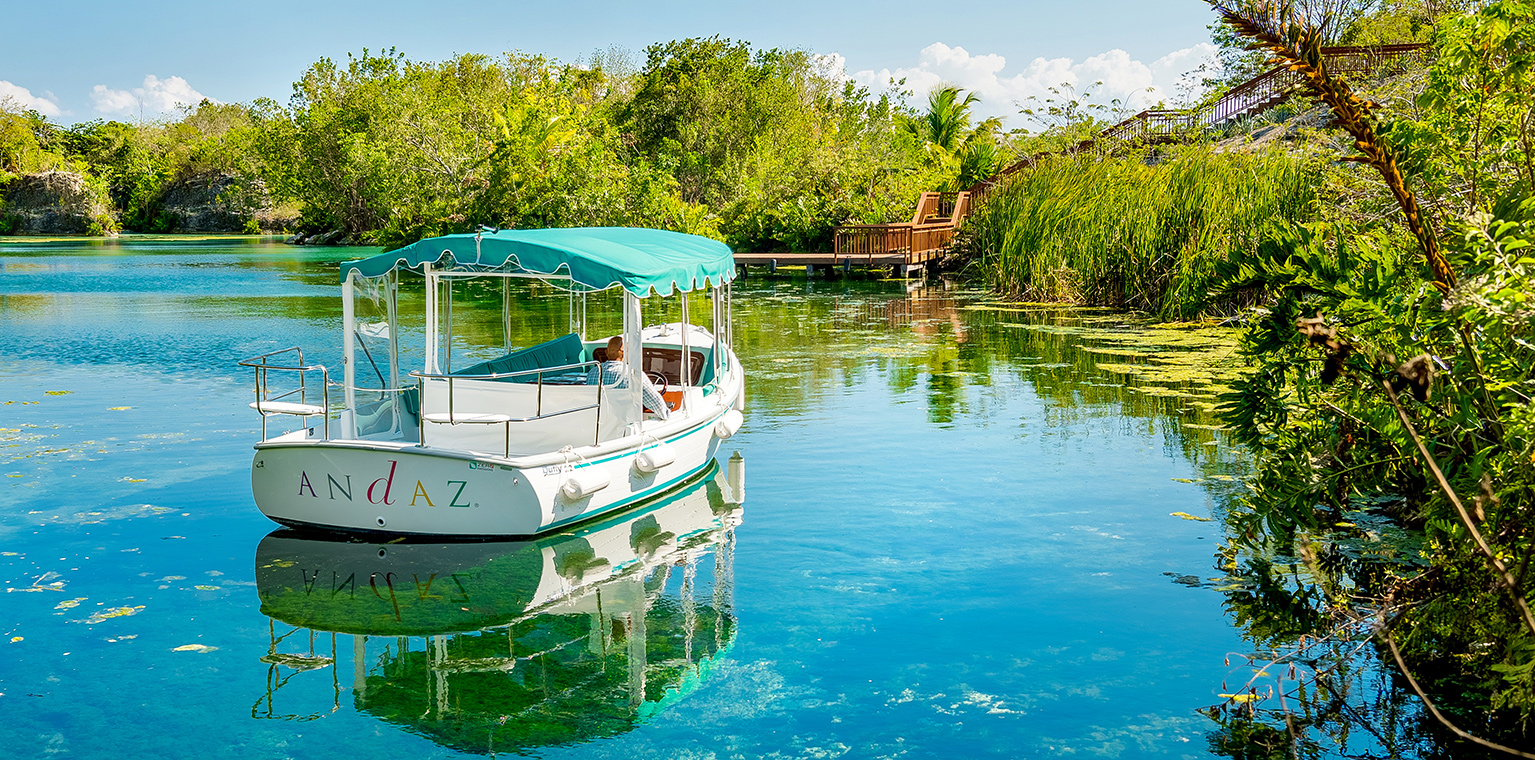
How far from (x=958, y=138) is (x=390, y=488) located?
114 feet

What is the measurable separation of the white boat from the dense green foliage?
34.5 ft

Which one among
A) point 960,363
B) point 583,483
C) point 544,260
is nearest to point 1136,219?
point 960,363

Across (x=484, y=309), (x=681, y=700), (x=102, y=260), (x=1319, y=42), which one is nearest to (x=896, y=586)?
(x=681, y=700)

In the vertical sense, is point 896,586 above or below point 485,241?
below

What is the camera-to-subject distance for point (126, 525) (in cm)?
935

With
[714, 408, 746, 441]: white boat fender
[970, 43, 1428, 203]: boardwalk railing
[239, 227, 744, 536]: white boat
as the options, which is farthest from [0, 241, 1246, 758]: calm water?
[970, 43, 1428, 203]: boardwalk railing

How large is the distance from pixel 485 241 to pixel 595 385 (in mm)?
1529

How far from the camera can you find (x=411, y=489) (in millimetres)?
8383

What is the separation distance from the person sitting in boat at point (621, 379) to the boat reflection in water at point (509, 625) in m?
0.97

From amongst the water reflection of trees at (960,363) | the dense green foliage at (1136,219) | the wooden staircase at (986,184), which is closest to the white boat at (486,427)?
the water reflection of trees at (960,363)

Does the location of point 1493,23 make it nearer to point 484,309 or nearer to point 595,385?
point 595,385

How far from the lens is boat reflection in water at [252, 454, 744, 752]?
6.00 meters

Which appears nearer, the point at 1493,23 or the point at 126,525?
the point at 1493,23

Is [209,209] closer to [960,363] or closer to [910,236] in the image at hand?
[910,236]
